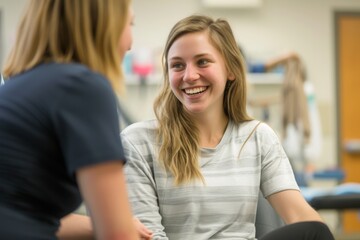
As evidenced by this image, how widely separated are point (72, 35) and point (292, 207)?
0.87m

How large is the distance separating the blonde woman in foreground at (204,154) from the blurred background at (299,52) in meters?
3.04

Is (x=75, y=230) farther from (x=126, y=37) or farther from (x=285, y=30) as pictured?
(x=285, y=30)

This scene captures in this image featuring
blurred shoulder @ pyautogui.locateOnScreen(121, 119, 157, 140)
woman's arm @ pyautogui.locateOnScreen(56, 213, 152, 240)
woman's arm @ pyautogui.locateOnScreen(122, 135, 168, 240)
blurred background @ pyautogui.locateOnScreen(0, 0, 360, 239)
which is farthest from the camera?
blurred background @ pyautogui.locateOnScreen(0, 0, 360, 239)

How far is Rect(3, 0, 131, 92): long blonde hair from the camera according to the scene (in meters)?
0.91

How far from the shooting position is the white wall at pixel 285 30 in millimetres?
4887

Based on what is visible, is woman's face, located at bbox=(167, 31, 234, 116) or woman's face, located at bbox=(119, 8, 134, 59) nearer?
woman's face, located at bbox=(119, 8, 134, 59)

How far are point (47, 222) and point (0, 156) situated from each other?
0.13 m

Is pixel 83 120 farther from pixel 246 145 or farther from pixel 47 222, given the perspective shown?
pixel 246 145

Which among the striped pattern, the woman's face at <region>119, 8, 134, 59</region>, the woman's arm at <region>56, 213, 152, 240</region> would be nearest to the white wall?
the striped pattern

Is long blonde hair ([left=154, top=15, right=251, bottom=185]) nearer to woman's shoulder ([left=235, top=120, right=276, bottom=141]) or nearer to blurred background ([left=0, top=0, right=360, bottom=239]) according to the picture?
woman's shoulder ([left=235, top=120, right=276, bottom=141])

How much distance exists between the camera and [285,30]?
5.01 m

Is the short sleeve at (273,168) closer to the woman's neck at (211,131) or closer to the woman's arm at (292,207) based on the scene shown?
the woman's arm at (292,207)

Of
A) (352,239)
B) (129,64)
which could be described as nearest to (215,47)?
(129,64)

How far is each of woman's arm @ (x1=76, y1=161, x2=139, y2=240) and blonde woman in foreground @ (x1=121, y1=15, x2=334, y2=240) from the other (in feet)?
1.87
